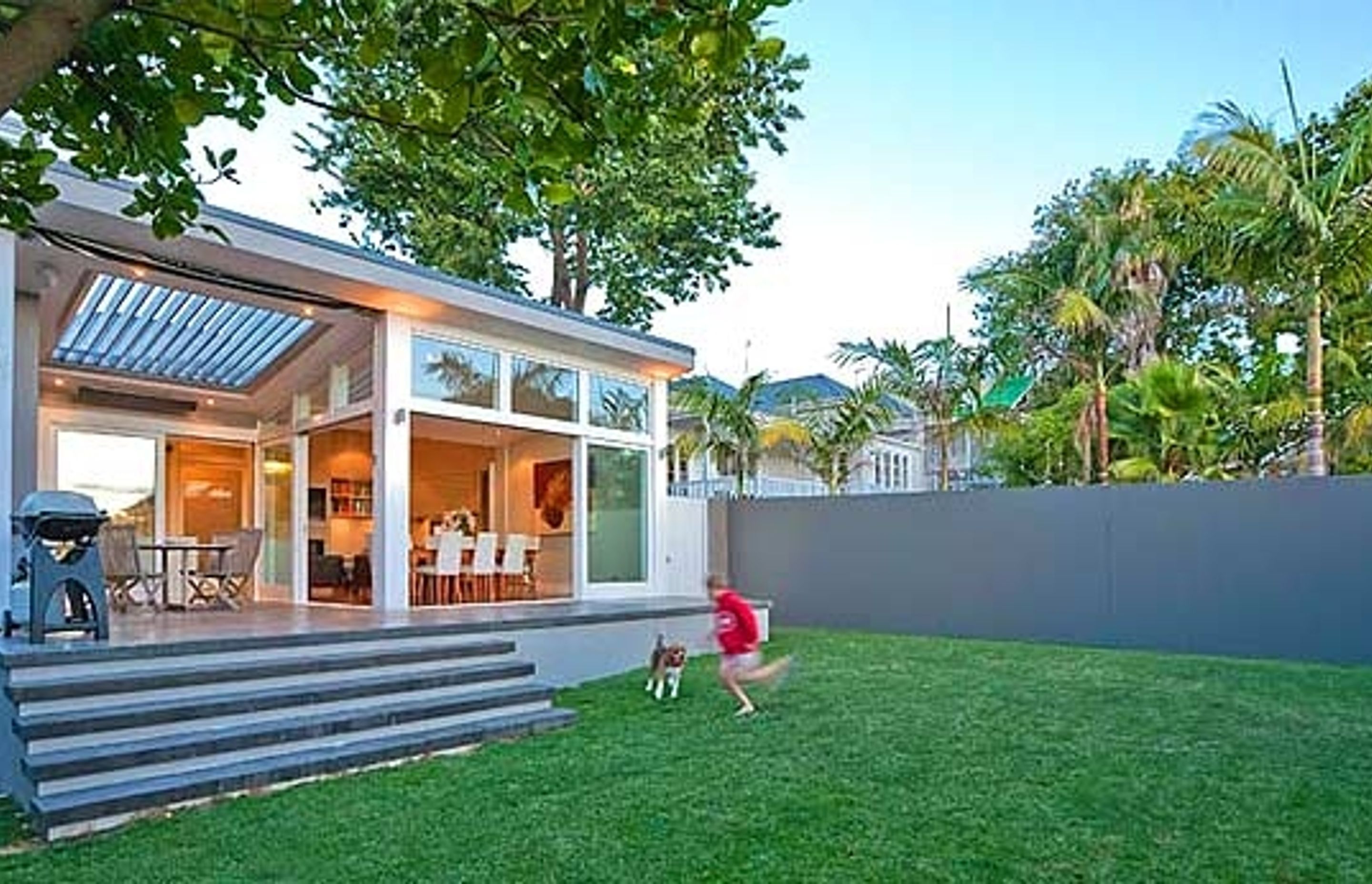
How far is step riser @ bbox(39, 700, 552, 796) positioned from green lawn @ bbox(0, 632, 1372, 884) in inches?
17.5

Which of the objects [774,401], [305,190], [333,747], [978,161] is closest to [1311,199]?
[978,161]

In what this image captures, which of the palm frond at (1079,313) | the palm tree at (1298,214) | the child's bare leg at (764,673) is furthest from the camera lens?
the palm frond at (1079,313)

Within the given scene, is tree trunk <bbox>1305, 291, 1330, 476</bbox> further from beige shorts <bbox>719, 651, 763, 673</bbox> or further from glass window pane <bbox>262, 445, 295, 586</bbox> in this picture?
glass window pane <bbox>262, 445, 295, 586</bbox>

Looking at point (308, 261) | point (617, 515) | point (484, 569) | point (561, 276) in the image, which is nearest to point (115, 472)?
point (484, 569)

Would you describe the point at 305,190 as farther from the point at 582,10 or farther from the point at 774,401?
the point at 582,10

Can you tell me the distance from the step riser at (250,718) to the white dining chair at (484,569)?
4906mm

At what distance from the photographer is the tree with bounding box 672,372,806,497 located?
15.8 metres

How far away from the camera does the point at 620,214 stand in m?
19.9

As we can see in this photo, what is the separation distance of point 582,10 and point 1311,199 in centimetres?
1110

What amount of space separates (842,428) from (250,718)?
35.2ft

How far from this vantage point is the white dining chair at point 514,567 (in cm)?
1288

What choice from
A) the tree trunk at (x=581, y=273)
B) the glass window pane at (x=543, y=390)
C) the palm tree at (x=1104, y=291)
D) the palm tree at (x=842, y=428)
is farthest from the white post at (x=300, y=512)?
the palm tree at (x=1104, y=291)

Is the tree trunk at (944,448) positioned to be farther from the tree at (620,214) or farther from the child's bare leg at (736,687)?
the child's bare leg at (736,687)

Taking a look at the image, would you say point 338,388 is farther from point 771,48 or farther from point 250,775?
point 771,48
